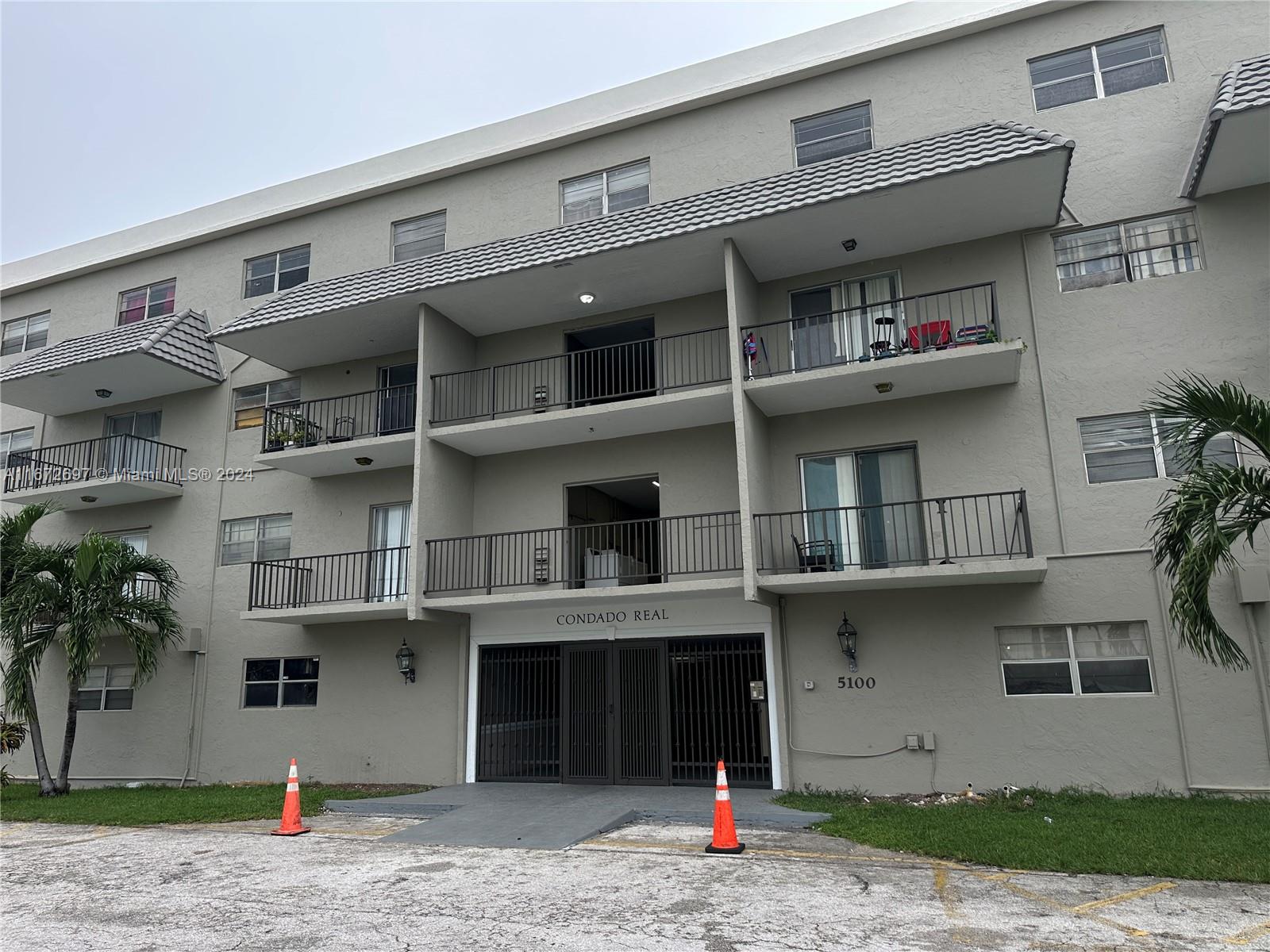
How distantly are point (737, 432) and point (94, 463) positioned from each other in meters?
15.0

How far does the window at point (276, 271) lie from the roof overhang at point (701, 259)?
2.45 meters

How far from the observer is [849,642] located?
42.3 ft

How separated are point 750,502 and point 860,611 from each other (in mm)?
2317

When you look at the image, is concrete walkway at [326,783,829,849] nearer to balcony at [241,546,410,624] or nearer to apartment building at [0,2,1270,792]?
apartment building at [0,2,1270,792]

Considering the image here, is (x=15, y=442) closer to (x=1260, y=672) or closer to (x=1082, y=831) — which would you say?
(x=1082, y=831)

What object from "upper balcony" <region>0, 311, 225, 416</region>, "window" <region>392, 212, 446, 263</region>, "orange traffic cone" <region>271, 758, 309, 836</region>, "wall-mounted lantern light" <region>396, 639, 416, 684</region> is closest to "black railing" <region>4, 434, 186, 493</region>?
"upper balcony" <region>0, 311, 225, 416</region>

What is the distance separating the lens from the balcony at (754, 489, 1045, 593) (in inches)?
465

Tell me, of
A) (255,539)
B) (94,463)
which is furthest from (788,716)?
(94,463)

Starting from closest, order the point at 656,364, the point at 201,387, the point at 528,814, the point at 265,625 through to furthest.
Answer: the point at 528,814, the point at 656,364, the point at 265,625, the point at 201,387

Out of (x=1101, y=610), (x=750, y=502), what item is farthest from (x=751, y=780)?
(x=1101, y=610)

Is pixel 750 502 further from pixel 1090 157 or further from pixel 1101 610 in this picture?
pixel 1090 157

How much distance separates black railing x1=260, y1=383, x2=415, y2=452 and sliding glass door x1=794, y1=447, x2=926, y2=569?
25.1 feet

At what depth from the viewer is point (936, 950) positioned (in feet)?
19.2

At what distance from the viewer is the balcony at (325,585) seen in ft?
51.8
